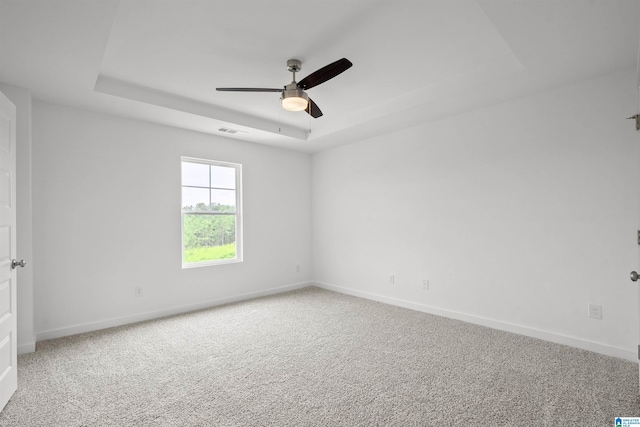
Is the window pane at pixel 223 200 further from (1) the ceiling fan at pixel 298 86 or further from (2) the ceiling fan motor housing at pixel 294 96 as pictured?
(2) the ceiling fan motor housing at pixel 294 96

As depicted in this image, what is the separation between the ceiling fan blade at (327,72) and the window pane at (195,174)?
92.9 inches

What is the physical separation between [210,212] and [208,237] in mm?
353

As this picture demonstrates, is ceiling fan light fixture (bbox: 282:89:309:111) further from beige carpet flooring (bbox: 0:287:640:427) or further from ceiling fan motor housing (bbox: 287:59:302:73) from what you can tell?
beige carpet flooring (bbox: 0:287:640:427)

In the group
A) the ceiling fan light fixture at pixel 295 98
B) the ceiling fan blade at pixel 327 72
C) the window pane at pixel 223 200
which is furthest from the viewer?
the window pane at pixel 223 200

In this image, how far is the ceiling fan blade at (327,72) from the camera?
2.23 m

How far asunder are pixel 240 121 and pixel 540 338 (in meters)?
4.04

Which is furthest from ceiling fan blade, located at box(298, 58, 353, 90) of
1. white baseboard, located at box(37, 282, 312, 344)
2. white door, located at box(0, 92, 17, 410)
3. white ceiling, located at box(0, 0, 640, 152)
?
white baseboard, located at box(37, 282, 312, 344)

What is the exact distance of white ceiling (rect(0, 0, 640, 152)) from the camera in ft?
6.53

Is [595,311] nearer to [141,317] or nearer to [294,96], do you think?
[294,96]

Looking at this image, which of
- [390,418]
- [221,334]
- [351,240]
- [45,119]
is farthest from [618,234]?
[45,119]

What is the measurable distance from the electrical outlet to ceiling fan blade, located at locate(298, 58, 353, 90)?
2.94 meters

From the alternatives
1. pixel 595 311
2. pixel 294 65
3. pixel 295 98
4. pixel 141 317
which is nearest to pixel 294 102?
pixel 295 98

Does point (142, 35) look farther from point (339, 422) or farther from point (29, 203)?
point (339, 422)

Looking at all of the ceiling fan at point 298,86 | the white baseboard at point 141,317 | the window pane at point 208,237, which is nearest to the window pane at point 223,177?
the window pane at point 208,237
